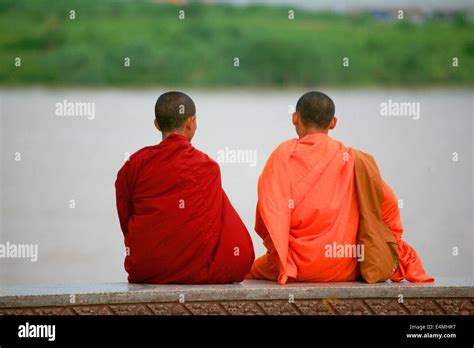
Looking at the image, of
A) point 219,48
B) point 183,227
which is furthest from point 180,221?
point 219,48

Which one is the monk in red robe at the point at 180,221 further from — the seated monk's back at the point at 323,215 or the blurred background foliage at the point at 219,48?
the blurred background foliage at the point at 219,48

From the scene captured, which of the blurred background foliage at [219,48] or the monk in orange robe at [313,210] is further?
the blurred background foliage at [219,48]

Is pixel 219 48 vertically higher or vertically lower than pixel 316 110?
higher

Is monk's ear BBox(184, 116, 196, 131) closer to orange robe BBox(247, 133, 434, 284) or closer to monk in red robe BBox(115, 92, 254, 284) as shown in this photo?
monk in red robe BBox(115, 92, 254, 284)

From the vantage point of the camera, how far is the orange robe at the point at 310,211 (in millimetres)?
4547

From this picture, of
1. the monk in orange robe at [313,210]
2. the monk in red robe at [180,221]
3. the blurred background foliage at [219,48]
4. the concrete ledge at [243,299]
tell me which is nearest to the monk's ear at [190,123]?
the monk in red robe at [180,221]

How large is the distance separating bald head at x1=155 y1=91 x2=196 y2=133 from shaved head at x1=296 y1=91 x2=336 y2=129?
43cm

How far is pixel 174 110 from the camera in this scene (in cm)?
455

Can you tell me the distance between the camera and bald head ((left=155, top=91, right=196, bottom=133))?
4547mm

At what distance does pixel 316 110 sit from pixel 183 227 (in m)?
0.68

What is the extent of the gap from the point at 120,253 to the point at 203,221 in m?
2.81

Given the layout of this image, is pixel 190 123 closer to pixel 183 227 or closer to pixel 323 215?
pixel 183 227

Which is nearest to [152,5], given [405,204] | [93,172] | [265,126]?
[265,126]
